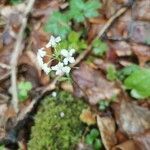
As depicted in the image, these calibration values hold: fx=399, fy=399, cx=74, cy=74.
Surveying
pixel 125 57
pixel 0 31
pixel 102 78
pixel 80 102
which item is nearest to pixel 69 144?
pixel 80 102

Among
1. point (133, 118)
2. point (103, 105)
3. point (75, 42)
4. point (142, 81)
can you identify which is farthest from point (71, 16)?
point (142, 81)

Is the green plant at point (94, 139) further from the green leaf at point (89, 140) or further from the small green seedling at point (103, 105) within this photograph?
the small green seedling at point (103, 105)

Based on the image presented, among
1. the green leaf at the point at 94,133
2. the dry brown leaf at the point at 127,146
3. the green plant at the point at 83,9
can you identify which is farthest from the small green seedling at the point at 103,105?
the green plant at the point at 83,9

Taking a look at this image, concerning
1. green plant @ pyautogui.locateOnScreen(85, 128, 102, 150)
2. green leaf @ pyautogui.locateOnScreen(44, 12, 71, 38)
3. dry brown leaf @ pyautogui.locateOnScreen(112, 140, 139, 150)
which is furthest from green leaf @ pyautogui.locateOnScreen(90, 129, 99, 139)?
green leaf @ pyautogui.locateOnScreen(44, 12, 71, 38)

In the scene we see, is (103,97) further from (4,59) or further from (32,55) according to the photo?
(4,59)

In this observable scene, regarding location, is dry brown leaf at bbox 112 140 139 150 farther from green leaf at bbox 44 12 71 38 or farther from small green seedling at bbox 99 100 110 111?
green leaf at bbox 44 12 71 38
